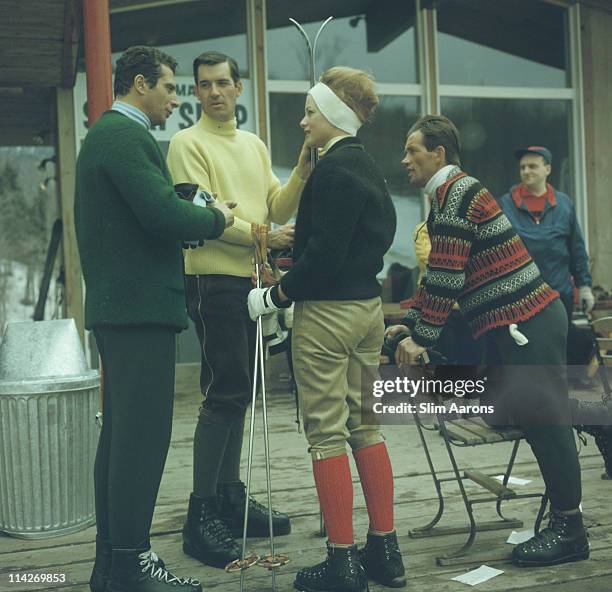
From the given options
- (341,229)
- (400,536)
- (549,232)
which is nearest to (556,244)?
(549,232)

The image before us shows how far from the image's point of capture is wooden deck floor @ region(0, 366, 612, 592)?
3279mm

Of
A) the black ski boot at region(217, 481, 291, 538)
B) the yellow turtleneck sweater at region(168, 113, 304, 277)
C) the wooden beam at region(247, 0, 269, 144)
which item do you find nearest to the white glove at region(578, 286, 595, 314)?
the yellow turtleneck sweater at region(168, 113, 304, 277)

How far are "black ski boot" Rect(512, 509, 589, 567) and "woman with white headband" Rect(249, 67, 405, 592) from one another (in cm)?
53

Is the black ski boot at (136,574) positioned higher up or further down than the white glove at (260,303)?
further down

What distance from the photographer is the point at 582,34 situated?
973 cm

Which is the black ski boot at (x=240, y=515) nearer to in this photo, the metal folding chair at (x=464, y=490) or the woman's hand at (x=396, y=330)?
the metal folding chair at (x=464, y=490)

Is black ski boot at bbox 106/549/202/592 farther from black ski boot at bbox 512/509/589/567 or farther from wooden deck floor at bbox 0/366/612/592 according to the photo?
black ski boot at bbox 512/509/589/567

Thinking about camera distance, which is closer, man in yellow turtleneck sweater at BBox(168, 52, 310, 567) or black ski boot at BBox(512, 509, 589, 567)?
black ski boot at BBox(512, 509, 589, 567)

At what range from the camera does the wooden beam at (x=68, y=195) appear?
26.7 ft

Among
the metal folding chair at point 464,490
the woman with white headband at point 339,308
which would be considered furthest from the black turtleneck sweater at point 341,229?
the metal folding chair at point 464,490

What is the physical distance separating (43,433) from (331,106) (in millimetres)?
1960

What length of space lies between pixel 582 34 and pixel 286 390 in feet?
16.9

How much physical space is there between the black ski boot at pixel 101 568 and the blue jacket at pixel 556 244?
13.1 ft

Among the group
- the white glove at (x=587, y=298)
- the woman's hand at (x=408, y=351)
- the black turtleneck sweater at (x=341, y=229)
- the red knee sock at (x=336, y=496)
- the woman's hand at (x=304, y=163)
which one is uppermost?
the woman's hand at (x=304, y=163)
